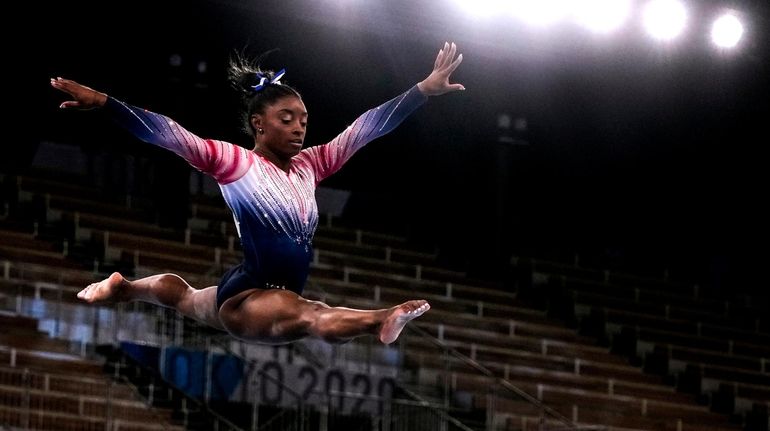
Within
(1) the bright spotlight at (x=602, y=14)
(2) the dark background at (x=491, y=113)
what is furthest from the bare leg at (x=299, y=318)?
(1) the bright spotlight at (x=602, y=14)

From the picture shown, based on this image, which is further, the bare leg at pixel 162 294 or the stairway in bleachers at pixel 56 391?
the stairway in bleachers at pixel 56 391

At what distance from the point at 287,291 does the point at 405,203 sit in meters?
12.8

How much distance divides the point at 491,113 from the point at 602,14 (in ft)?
12.3

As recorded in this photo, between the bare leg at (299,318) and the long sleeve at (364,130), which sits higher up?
the long sleeve at (364,130)

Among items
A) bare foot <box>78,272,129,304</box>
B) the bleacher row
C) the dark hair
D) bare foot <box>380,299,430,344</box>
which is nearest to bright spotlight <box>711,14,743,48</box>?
the bleacher row

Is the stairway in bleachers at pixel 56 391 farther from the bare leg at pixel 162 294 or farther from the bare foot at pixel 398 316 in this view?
the bare foot at pixel 398 316

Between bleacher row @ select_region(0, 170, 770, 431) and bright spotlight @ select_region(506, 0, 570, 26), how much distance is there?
10.5ft

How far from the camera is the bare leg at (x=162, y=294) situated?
6359mm

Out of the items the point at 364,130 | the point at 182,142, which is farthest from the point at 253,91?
the point at 364,130

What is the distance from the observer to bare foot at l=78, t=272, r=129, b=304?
20.9ft

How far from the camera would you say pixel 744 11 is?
14352 mm

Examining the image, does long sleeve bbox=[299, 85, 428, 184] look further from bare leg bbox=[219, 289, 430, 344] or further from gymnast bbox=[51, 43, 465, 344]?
bare leg bbox=[219, 289, 430, 344]

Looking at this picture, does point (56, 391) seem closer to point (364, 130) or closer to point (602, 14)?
point (364, 130)

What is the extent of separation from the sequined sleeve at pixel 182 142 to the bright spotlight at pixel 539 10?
865 cm
